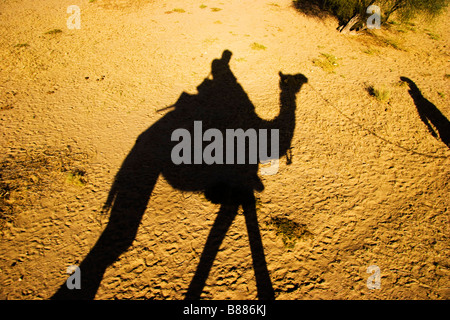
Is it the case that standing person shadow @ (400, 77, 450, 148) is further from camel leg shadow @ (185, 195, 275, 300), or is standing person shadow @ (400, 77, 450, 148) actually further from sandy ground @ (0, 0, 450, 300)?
camel leg shadow @ (185, 195, 275, 300)

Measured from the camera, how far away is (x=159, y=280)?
4.20 m

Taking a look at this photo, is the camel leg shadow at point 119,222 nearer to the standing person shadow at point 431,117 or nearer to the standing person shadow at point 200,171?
the standing person shadow at point 200,171

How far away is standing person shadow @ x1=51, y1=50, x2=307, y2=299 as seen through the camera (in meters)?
4.39

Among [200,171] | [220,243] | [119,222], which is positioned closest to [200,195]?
[200,171]

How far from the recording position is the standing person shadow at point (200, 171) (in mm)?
4387

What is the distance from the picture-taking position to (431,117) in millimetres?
8461

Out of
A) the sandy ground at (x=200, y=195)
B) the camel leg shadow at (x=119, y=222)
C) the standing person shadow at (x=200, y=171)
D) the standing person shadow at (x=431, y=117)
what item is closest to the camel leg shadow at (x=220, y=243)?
the standing person shadow at (x=200, y=171)

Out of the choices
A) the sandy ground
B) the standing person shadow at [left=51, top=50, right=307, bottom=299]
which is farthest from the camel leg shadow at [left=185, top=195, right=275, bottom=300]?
the sandy ground

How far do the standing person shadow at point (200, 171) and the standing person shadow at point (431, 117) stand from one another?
14.9 ft

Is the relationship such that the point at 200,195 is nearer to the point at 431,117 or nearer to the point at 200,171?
the point at 200,171

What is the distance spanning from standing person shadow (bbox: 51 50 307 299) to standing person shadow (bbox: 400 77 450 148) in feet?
14.9

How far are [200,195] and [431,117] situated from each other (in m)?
9.02
